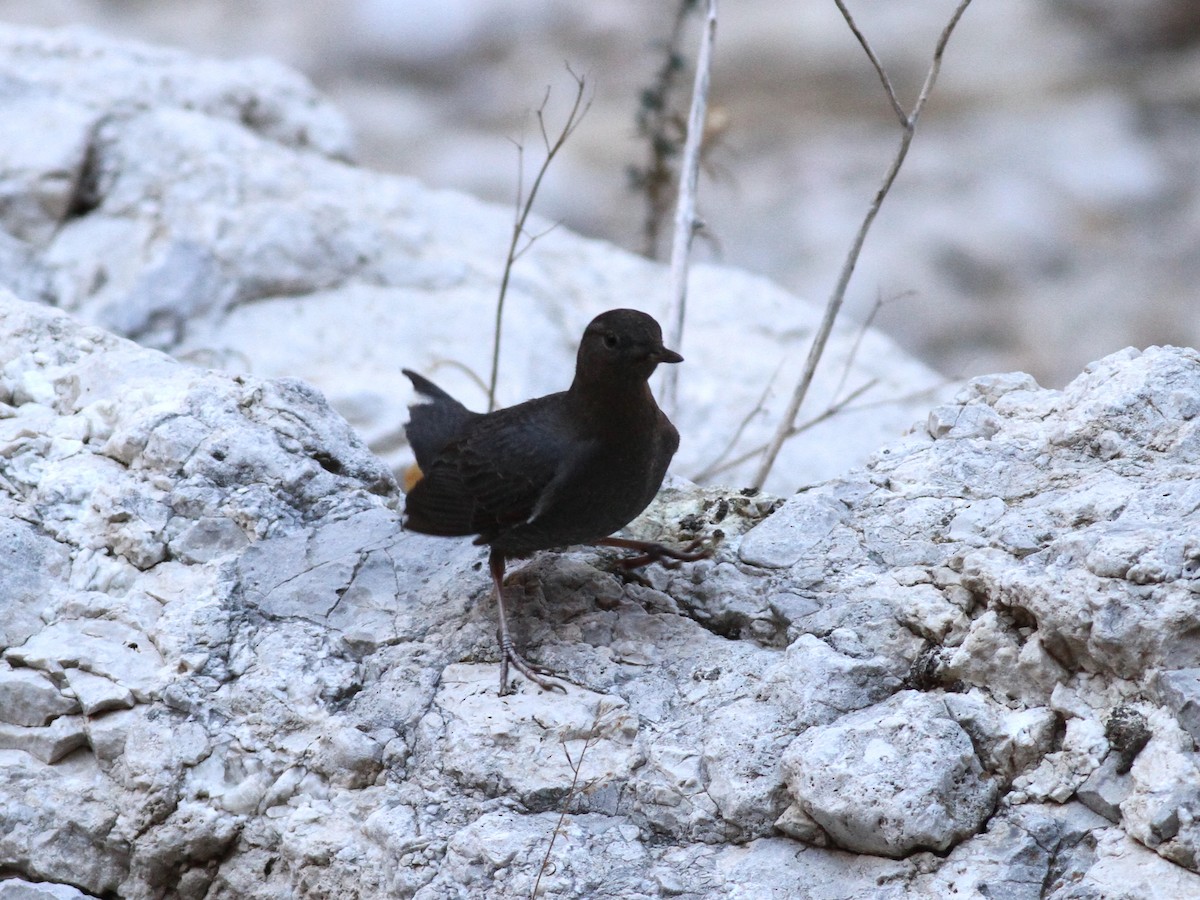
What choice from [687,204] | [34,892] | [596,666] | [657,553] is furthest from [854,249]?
[34,892]

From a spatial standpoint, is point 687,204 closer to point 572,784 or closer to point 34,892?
point 572,784

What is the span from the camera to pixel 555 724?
2.61 m

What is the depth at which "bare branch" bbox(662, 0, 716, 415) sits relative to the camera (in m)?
4.29

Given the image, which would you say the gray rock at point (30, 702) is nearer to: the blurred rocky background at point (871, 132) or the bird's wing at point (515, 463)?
the bird's wing at point (515, 463)

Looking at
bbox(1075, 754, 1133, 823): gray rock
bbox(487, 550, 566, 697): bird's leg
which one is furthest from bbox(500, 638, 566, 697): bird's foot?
bbox(1075, 754, 1133, 823): gray rock

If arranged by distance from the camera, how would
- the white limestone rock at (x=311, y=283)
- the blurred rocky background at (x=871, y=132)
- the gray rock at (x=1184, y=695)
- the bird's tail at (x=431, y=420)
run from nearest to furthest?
the gray rock at (x=1184, y=695) → the bird's tail at (x=431, y=420) → the white limestone rock at (x=311, y=283) → the blurred rocky background at (x=871, y=132)

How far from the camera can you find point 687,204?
14.2 feet

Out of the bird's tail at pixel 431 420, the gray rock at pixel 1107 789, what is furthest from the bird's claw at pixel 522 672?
the gray rock at pixel 1107 789

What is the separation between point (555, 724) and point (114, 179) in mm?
3286

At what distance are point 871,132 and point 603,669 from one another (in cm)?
757

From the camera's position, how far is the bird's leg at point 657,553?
3.04 m

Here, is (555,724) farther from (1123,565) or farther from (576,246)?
(576,246)

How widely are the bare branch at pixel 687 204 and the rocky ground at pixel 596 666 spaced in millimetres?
937

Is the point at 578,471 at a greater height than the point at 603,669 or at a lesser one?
greater
